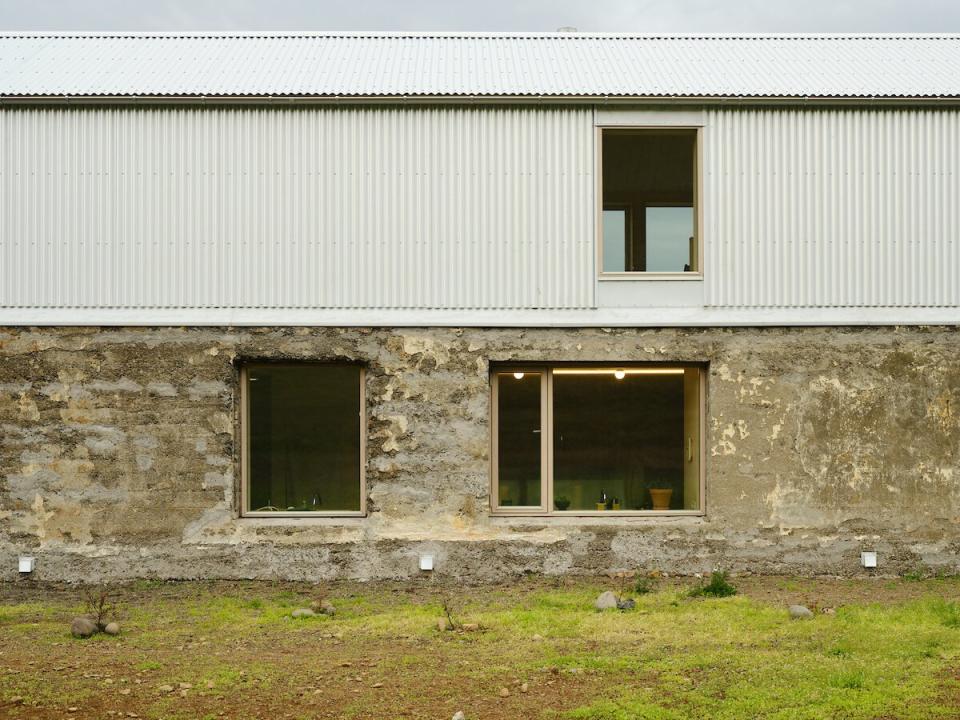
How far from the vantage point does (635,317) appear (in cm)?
1148

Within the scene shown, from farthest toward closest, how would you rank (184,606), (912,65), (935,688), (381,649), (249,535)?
(912,65)
(249,535)
(184,606)
(381,649)
(935,688)

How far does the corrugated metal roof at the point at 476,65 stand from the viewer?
1176cm

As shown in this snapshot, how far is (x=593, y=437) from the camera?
38.2 feet

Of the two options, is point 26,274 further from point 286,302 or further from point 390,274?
point 390,274

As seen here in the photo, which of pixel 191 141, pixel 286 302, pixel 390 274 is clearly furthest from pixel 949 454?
pixel 191 141

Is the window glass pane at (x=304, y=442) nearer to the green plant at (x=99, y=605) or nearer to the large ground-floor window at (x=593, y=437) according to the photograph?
the large ground-floor window at (x=593, y=437)

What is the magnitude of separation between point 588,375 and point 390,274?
2517 millimetres

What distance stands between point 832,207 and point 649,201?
205 cm

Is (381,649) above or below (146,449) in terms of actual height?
below

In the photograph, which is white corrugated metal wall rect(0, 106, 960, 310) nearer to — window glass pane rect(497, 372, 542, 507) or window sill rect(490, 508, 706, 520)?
window glass pane rect(497, 372, 542, 507)

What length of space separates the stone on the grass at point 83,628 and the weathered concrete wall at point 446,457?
1860mm


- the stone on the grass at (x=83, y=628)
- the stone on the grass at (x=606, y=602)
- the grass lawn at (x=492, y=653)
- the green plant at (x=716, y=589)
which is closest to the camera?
the grass lawn at (x=492, y=653)

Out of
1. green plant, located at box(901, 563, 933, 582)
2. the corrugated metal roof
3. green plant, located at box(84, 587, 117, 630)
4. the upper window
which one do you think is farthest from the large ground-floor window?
green plant, located at box(84, 587, 117, 630)

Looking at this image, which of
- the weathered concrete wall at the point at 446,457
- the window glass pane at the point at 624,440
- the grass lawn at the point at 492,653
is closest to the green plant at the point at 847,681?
the grass lawn at the point at 492,653
